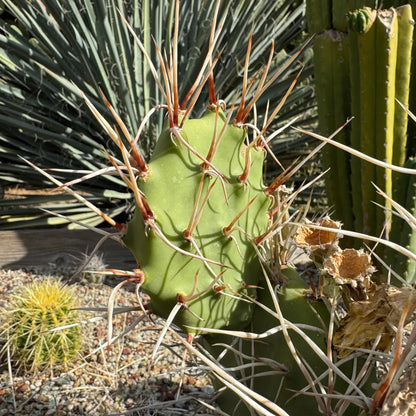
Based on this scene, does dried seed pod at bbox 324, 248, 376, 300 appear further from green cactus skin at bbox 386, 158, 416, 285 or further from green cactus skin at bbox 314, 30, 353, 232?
green cactus skin at bbox 314, 30, 353, 232

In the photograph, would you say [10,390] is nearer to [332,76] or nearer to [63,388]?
[63,388]

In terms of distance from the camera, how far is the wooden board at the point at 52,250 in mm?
3170

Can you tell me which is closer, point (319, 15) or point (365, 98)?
point (365, 98)

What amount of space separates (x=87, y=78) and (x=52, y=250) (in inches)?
42.4

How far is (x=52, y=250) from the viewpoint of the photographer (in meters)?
3.24

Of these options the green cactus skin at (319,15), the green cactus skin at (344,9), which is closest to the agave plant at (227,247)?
the green cactus skin at (344,9)

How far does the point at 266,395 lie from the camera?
110 centimetres

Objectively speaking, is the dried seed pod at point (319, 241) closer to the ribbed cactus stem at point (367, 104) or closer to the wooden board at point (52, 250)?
the ribbed cactus stem at point (367, 104)

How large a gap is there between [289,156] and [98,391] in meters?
2.63

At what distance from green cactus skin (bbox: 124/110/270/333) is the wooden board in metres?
2.17

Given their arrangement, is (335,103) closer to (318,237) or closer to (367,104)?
(367,104)

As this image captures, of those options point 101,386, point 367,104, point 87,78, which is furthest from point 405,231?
point 87,78

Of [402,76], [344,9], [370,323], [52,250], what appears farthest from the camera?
[52,250]

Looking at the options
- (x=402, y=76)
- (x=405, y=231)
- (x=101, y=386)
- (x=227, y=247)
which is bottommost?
(x=101, y=386)
